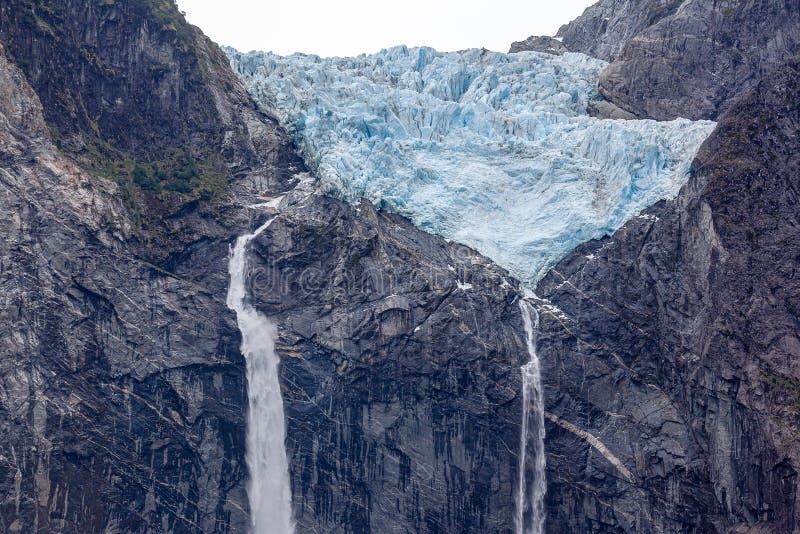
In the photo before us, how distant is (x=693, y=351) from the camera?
4319 cm

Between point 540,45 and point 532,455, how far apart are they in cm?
3559

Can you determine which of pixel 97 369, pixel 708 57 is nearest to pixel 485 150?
pixel 708 57

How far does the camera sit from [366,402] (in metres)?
45.0

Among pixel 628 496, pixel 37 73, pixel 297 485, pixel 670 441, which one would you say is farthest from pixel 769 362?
pixel 37 73

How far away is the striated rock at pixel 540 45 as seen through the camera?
68.1m

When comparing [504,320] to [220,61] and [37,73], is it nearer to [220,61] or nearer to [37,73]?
[220,61]

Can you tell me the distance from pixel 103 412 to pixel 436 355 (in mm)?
15298

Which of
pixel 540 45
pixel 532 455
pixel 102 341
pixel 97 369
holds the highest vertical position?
pixel 540 45

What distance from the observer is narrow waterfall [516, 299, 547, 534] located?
144 ft

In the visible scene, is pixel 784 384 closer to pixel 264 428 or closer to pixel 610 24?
pixel 264 428

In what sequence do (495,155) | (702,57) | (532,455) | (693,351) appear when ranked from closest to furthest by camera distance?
(693,351), (532,455), (495,155), (702,57)

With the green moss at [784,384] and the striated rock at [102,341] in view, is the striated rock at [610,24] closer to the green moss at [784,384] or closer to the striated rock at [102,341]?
the green moss at [784,384]

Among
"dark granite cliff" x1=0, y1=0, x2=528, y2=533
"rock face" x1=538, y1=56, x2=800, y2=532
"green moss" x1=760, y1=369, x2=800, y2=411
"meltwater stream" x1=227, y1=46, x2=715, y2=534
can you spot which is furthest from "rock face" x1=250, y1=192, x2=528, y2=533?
"green moss" x1=760, y1=369, x2=800, y2=411

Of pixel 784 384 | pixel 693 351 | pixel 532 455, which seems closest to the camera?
pixel 784 384
